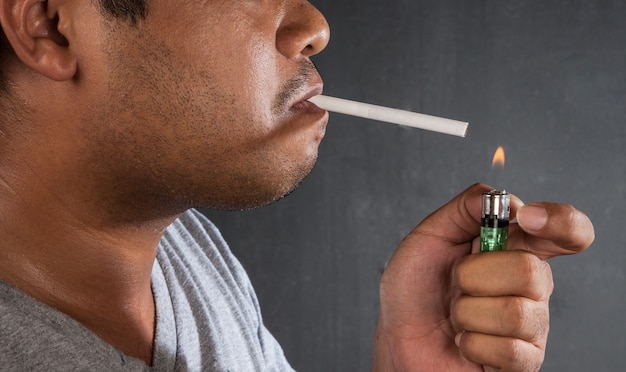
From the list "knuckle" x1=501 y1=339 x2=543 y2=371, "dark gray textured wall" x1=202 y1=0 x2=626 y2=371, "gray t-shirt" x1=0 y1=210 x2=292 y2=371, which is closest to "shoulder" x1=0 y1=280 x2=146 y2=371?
"gray t-shirt" x1=0 y1=210 x2=292 y2=371

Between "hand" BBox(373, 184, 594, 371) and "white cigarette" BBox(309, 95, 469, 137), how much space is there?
13 cm

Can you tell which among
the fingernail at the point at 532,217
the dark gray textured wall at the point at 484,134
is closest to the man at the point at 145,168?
the fingernail at the point at 532,217

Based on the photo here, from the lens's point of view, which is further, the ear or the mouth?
the mouth

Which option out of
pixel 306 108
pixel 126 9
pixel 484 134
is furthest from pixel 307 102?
pixel 484 134

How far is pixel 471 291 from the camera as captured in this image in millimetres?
953

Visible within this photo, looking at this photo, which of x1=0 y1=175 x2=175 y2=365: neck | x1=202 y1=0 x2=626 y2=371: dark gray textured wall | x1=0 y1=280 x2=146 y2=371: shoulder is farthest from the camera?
x1=202 y1=0 x2=626 y2=371: dark gray textured wall

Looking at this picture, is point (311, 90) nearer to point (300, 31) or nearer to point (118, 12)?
point (300, 31)

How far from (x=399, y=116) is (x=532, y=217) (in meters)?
0.21

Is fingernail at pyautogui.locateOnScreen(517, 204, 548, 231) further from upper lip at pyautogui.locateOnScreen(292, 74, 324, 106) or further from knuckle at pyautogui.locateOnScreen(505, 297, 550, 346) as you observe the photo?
upper lip at pyautogui.locateOnScreen(292, 74, 324, 106)

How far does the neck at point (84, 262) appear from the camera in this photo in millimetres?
953

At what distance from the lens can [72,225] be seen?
3.25ft

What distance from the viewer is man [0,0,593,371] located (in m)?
0.93

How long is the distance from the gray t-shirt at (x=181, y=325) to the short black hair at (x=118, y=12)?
29cm

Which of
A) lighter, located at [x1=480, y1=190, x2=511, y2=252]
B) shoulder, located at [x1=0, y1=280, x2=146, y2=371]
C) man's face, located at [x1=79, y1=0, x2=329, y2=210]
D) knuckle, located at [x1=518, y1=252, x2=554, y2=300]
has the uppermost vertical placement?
man's face, located at [x1=79, y1=0, x2=329, y2=210]
